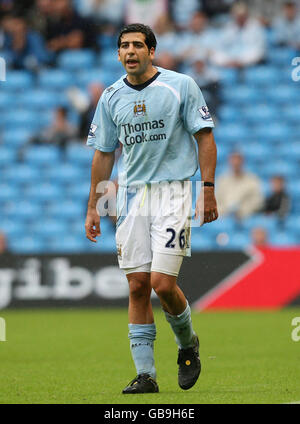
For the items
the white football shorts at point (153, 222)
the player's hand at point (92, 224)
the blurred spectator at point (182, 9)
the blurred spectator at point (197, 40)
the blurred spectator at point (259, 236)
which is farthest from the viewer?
the blurred spectator at point (182, 9)

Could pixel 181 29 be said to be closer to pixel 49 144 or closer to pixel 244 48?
pixel 244 48

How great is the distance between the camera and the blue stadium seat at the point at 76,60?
17.8 metres

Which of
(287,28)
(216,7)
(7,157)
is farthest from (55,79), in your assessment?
(287,28)

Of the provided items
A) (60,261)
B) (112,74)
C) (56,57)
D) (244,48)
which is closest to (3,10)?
(56,57)

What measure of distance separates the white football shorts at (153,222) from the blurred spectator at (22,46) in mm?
11496

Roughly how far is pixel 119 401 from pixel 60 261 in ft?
25.8

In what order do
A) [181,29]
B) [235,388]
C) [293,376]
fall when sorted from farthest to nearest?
1. [181,29]
2. [293,376]
3. [235,388]

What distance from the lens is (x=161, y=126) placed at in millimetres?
6156

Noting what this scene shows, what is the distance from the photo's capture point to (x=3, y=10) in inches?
705

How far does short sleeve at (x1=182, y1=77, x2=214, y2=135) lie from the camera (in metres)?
6.10

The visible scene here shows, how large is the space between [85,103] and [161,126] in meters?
10.6

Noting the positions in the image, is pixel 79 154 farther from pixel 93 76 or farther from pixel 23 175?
pixel 93 76

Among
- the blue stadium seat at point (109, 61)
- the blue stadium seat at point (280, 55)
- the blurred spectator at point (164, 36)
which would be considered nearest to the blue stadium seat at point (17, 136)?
the blue stadium seat at point (109, 61)

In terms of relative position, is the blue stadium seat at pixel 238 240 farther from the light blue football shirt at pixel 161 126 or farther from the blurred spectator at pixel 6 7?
the light blue football shirt at pixel 161 126
